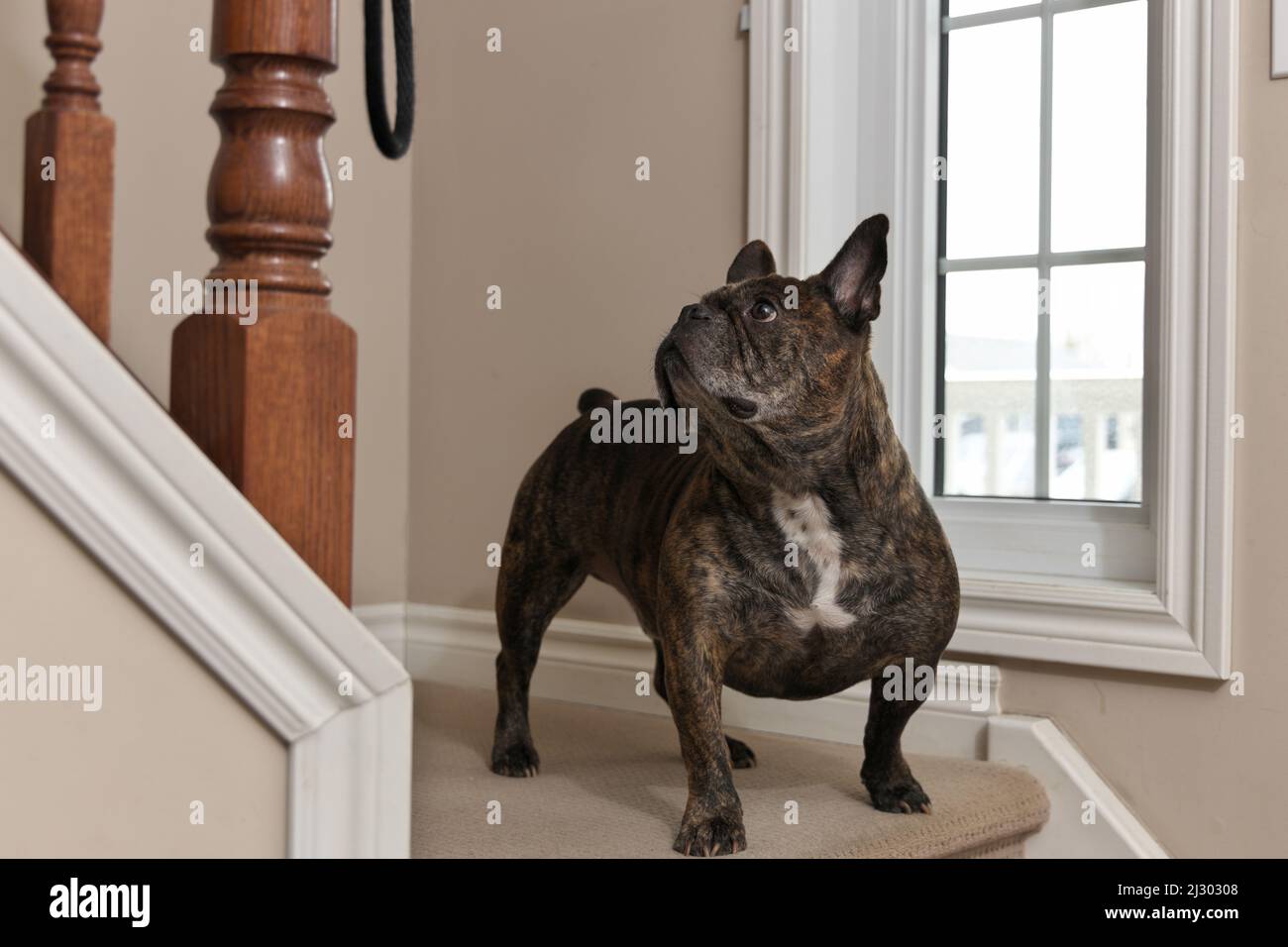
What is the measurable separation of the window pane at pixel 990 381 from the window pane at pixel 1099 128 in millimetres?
132

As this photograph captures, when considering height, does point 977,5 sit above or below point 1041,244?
above

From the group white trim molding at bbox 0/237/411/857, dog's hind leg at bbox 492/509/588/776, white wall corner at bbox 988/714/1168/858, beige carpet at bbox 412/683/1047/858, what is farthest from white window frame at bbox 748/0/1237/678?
white trim molding at bbox 0/237/411/857

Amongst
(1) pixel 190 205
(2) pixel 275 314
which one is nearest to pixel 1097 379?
(2) pixel 275 314

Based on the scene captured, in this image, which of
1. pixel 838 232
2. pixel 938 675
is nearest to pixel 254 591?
pixel 938 675

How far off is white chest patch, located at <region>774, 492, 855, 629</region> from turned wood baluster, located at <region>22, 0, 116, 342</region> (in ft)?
2.73

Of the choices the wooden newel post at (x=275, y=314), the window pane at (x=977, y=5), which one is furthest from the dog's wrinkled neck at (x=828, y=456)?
the window pane at (x=977, y=5)

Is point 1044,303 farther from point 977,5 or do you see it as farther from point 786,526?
point 786,526

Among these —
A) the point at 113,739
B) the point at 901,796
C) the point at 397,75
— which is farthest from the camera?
the point at 901,796

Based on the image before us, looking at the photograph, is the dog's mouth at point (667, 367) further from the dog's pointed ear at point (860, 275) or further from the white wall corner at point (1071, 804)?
the white wall corner at point (1071, 804)

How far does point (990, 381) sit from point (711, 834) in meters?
1.06

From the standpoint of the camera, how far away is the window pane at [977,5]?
2.12m

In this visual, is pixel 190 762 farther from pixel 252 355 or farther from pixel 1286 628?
pixel 1286 628

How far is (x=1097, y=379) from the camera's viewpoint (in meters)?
2.03

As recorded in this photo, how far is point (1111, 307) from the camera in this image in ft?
6.61
